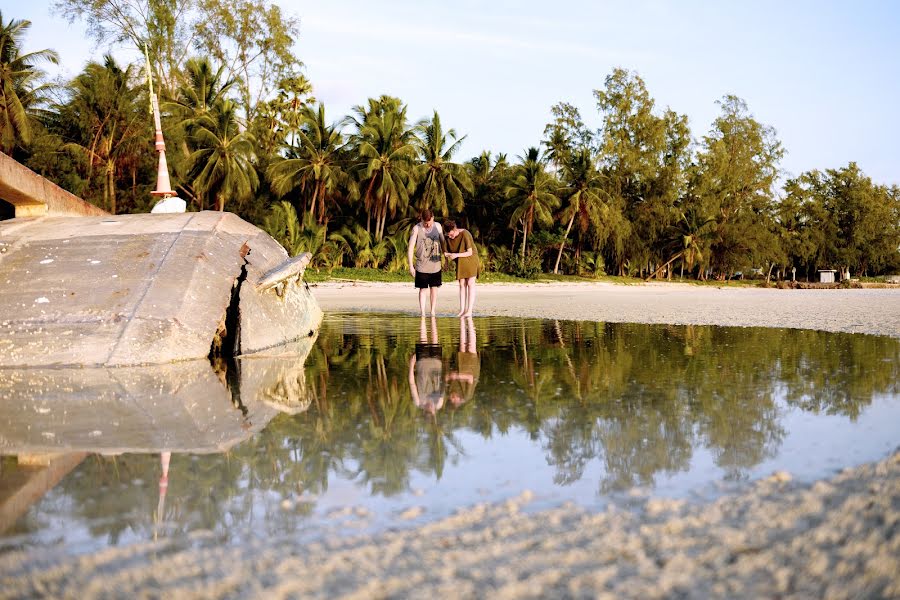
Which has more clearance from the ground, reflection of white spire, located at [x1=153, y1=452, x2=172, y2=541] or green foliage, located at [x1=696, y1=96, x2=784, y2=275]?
green foliage, located at [x1=696, y1=96, x2=784, y2=275]

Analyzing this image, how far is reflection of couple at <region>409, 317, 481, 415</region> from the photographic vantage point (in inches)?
175

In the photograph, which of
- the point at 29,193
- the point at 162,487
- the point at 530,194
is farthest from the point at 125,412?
the point at 530,194

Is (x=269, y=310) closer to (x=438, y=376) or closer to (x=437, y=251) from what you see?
(x=438, y=376)

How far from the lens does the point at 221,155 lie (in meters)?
37.3

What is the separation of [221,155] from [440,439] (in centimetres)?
3658

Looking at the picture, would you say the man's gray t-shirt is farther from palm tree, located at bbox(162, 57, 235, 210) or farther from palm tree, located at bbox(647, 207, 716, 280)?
palm tree, located at bbox(647, 207, 716, 280)

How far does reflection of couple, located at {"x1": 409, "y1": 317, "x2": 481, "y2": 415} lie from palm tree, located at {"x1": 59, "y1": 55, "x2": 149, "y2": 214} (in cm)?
3427

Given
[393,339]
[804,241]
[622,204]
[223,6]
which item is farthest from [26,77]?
[804,241]

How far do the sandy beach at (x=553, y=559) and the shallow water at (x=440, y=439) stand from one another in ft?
0.47

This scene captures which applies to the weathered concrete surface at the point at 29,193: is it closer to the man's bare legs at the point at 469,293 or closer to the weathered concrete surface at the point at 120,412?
the weathered concrete surface at the point at 120,412

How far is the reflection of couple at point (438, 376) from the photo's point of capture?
4.45 metres

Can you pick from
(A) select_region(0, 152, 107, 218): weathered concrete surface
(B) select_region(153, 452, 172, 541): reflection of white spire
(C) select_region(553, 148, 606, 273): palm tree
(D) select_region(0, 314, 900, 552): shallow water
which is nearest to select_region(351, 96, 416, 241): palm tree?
(C) select_region(553, 148, 606, 273): palm tree

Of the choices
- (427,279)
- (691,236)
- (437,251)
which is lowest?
(427,279)

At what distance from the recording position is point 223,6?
43219mm
